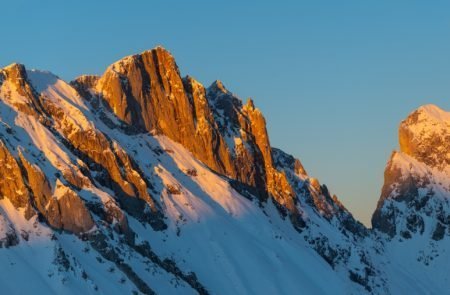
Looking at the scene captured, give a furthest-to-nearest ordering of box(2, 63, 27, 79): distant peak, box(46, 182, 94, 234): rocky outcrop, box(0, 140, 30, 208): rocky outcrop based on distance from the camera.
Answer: box(2, 63, 27, 79): distant peak, box(46, 182, 94, 234): rocky outcrop, box(0, 140, 30, 208): rocky outcrop

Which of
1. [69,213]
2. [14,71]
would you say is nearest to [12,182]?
[69,213]

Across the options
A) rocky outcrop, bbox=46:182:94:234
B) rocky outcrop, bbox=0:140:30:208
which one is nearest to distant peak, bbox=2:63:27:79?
rocky outcrop, bbox=0:140:30:208

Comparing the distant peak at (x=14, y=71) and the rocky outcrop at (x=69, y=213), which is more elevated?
the distant peak at (x=14, y=71)

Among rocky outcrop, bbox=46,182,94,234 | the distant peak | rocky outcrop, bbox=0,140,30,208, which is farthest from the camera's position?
the distant peak

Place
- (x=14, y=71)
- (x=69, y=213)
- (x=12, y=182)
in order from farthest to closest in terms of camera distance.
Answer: (x=14, y=71) → (x=69, y=213) → (x=12, y=182)

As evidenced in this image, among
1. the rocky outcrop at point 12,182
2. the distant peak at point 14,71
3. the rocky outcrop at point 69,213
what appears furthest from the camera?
the distant peak at point 14,71

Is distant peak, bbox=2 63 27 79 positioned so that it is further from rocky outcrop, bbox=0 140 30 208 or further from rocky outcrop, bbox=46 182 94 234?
rocky outcrop, bbox=46 182 94 234

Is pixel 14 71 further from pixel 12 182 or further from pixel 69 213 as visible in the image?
pixel 69 213

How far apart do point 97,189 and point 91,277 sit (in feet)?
88.1

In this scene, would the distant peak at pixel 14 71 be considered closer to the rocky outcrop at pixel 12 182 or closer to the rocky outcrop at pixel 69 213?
the rocky outcrop at pixel 12 182

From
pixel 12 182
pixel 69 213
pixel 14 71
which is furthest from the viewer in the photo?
pixel 14 71

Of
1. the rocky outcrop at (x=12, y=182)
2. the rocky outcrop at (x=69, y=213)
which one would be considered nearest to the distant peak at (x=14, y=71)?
the rocky outcrop at (x=12, y=182)

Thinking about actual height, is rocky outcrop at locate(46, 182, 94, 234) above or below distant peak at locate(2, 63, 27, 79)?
below

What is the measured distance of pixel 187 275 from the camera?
587 ft
